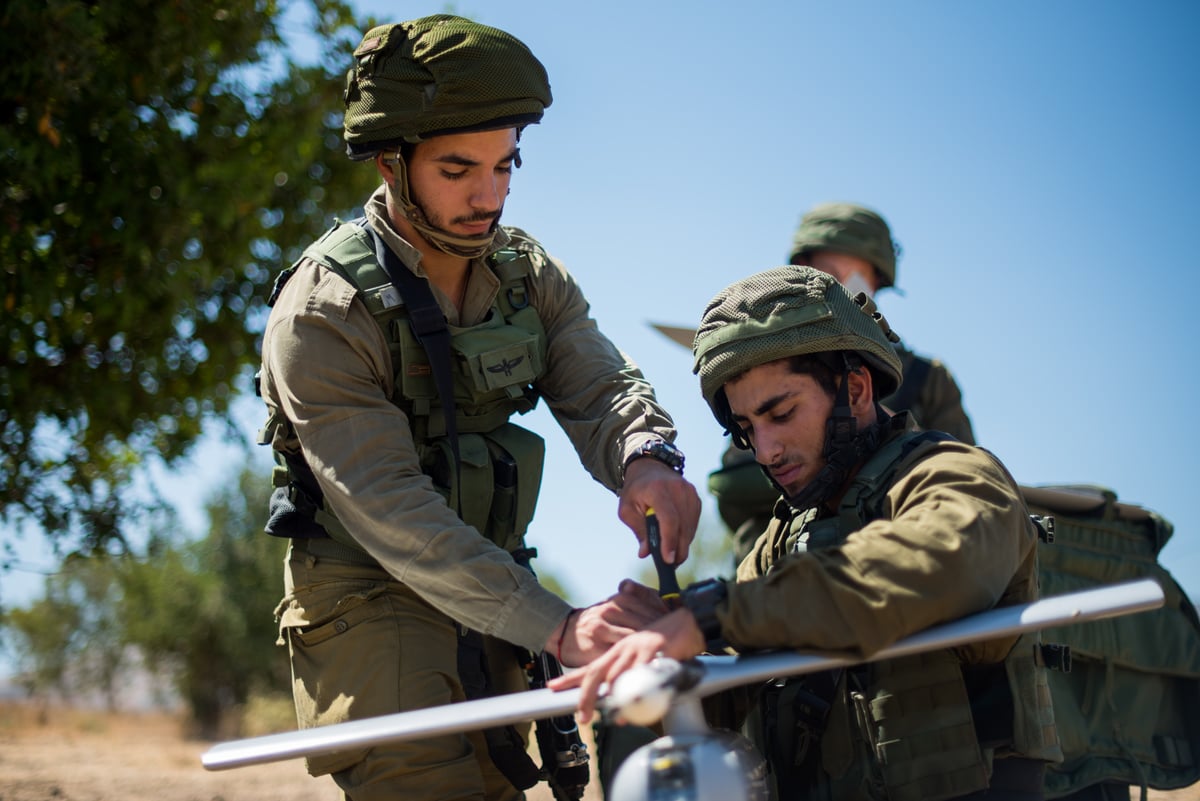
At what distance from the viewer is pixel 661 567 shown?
3.38m

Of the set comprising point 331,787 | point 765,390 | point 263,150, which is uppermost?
point 263,150

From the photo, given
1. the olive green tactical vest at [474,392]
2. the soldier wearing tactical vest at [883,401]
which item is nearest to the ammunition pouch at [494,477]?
the olive green tactical vest at [474,392]

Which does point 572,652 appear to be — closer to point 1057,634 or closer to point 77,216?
point 1057,634

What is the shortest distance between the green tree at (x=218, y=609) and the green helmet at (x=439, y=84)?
17.5 metres

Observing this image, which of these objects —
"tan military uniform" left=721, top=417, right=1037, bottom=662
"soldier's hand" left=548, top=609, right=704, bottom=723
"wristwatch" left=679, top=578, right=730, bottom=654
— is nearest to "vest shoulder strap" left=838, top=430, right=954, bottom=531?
"tan military uniform" left=721, top=417, right=1037, bottom=662

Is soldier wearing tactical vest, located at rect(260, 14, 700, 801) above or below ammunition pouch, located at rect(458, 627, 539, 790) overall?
above

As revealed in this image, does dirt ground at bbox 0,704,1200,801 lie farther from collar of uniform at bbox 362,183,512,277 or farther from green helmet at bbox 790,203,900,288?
collar of uniform at bbox 362,183,512,277

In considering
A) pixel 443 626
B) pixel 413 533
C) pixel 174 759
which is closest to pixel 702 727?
pixel 413 533

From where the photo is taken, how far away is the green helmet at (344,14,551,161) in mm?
3650

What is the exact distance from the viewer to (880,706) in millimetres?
3100

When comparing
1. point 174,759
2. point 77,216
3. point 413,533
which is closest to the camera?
point 413,533

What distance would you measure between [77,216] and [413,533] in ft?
15.3

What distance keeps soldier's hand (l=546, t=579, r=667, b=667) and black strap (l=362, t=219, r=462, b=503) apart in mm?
734

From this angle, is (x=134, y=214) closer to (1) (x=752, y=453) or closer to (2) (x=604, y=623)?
(1) (x=752, y=453)
